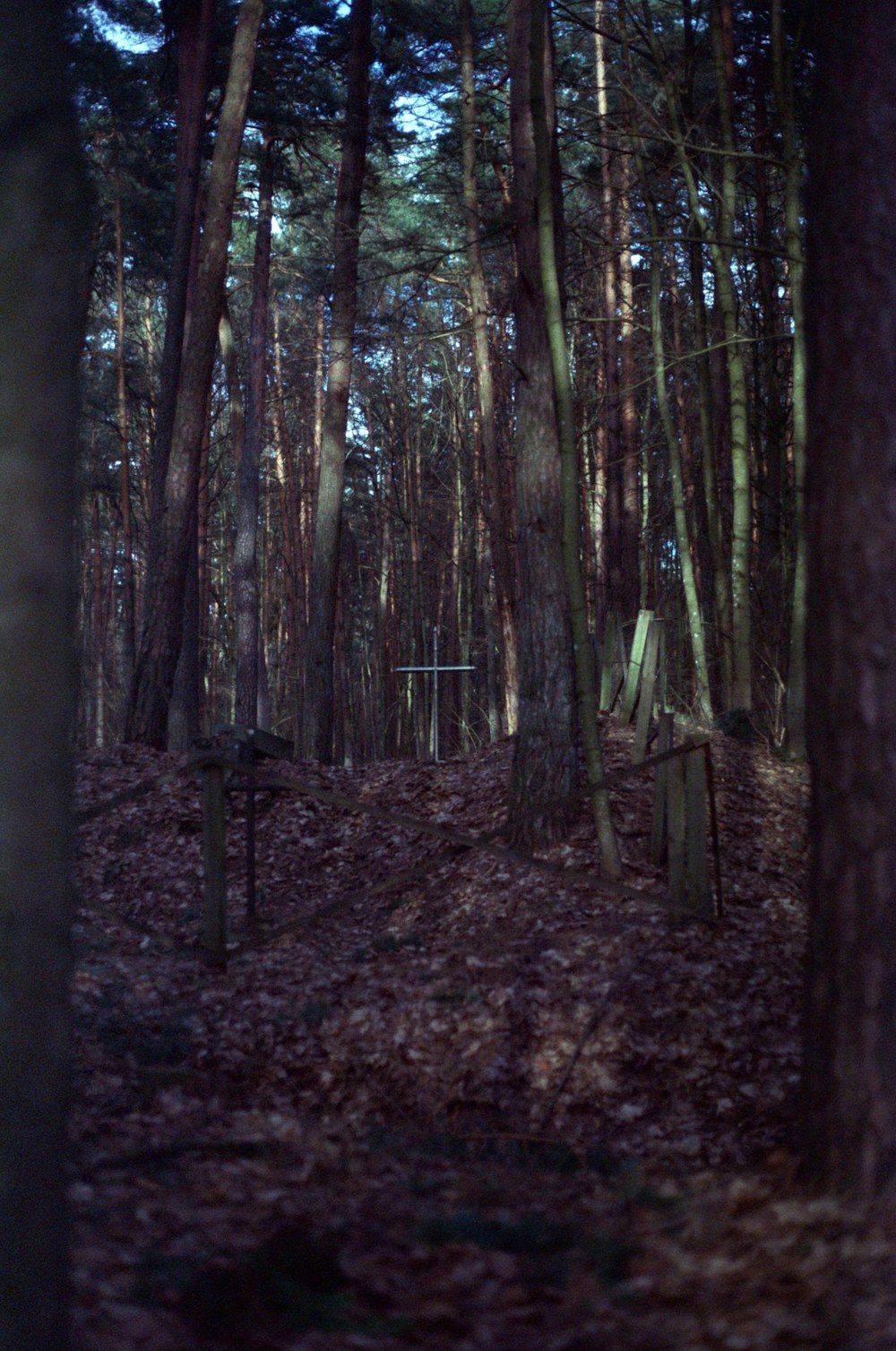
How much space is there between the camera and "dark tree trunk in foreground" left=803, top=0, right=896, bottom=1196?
4.37m

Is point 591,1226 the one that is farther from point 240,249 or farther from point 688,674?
point 240,249

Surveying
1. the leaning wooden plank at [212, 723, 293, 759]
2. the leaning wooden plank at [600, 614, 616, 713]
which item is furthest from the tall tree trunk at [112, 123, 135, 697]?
the leaning wooden plank at [212, 723, 293, 759]

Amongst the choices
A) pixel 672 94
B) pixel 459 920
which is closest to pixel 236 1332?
pixel 459 920

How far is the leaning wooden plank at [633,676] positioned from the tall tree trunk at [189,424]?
17.3 feet

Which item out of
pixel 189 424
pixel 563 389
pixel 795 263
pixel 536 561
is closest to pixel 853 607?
pixel 563 389

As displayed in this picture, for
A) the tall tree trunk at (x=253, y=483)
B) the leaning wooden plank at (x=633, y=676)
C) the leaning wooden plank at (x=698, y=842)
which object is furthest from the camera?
the tall tree trunk at (x=253, y=483)

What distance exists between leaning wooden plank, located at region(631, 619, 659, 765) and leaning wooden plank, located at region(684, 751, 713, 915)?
2.92 m

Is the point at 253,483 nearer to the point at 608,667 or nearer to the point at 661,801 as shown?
the point at 608,667

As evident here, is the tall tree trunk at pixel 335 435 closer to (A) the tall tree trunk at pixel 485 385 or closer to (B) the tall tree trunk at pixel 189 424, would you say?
(A) the tall tree trunk at pixel 485 385

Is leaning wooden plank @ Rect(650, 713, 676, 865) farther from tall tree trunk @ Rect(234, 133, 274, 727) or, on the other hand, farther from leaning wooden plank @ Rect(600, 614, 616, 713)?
tall tree trunk @ Rect(234, 133, 274, 727)

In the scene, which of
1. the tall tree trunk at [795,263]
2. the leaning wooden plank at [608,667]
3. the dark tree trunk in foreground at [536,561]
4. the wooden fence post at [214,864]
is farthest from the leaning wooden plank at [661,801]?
the leaning wooden plank at [608,667]

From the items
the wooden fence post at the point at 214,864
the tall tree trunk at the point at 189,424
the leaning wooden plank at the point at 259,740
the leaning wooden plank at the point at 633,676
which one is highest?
Result: the tall tree trunk at the point at 189,424

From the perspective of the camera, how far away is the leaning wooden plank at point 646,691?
1151 cm

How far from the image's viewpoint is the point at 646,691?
12398 millimetres
